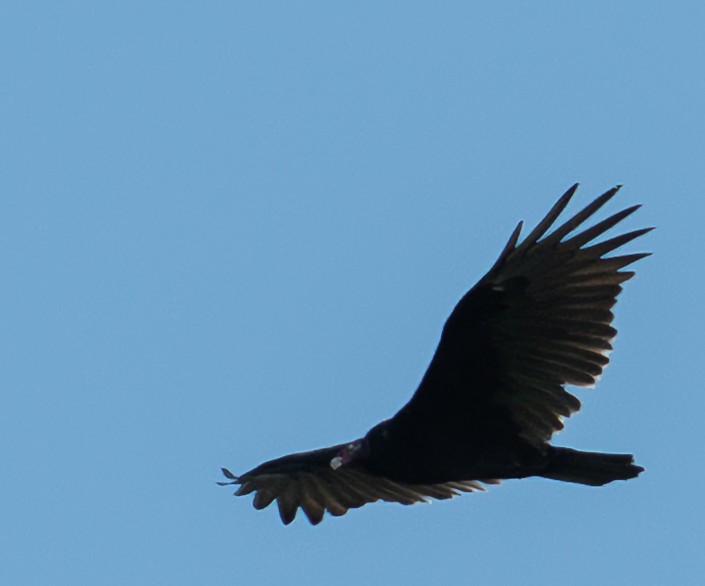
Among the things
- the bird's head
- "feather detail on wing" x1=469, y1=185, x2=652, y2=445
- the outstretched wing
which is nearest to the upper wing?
"feather detail on wing" x1=469, y1=185, x2=652, y2=445

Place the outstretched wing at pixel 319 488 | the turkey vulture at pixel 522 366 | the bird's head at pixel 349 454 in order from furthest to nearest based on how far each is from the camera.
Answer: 1. the outstretched wing at pixel 319 488
2. the bird's head at pixel 349 454
3. the turkey vulture at pixel 522 366

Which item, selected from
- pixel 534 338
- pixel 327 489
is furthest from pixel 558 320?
pixel 327 489

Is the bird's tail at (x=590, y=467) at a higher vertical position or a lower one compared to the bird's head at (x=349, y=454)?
lower

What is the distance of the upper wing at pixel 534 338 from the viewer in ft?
32.9

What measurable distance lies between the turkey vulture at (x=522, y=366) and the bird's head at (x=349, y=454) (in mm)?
144

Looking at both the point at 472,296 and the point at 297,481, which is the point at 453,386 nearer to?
the point at 472,296

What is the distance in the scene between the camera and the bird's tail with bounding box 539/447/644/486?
1010 cm

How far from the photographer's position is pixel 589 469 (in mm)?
10164

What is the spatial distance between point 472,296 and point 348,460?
1.38 m

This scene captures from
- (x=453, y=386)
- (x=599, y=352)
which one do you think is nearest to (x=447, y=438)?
(x=453, y=386)

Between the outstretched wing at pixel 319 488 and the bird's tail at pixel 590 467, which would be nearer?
the bird's tail at pixel 590 467

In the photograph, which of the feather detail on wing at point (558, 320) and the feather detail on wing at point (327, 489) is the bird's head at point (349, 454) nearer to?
the feather detail on wing at point (327, 489)

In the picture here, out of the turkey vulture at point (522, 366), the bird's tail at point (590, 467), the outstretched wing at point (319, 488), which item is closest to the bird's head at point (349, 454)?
the turkey vulture at point (522, 366)

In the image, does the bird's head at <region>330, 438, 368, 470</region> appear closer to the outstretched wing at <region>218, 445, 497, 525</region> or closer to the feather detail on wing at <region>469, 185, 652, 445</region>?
the outstretched wing at <region>218, 445, 497, 525</region>
